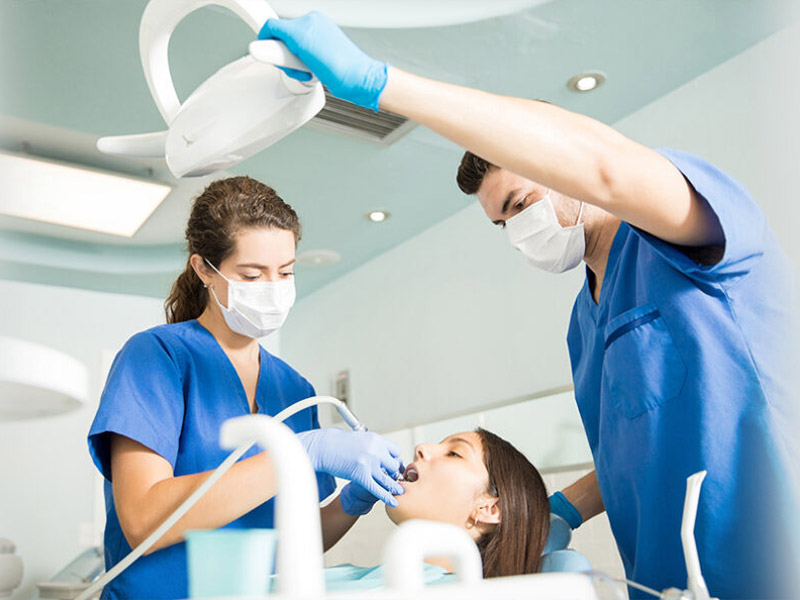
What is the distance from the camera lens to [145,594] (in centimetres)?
129

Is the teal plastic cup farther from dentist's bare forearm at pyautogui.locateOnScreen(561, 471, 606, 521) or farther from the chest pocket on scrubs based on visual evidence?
dentist's bare forearm at pyautogui.locateOnScreen(561, 471, 606, 521)

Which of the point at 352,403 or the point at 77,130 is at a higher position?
the point at 77,130

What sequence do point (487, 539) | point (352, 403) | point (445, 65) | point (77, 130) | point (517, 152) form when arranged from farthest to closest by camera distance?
point (352, 403) < point (77, 130) < point (445, 65) < point (487, 539) < point (517, 152)

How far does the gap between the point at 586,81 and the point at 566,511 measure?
1.65 metres

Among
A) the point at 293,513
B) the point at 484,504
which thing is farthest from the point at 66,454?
the point at 293,513

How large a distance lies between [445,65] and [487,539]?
5.51ft

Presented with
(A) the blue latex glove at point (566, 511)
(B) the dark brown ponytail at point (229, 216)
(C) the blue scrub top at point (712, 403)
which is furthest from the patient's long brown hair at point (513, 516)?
(B) the dark brown ponytail at point (229, 216)

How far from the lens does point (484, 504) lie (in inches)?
58.4

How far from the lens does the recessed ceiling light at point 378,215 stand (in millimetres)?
3492

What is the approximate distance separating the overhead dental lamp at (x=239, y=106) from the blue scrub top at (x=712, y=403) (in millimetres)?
552

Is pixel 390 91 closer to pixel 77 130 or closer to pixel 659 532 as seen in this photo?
pixel 659 532

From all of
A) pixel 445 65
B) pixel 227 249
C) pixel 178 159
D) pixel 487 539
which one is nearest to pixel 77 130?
pixel 445 65

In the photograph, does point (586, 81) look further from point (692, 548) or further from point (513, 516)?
point (692, 548)

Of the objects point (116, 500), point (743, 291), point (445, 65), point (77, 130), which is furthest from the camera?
point (77, 130)
